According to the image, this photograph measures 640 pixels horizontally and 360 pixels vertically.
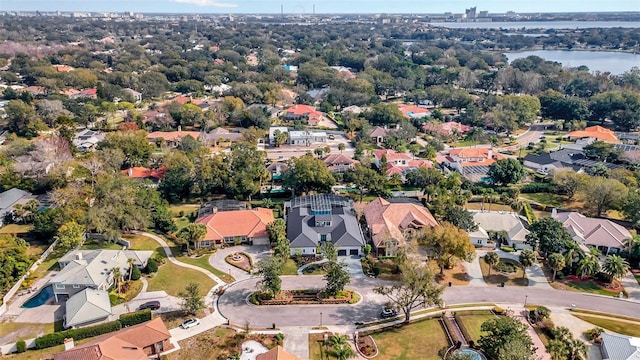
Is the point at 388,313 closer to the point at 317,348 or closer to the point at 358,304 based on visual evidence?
the point at 358,304

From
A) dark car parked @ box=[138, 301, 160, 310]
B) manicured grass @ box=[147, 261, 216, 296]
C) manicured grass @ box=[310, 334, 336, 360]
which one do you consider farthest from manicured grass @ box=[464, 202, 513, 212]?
dark car parked @ box=[138, 301, 160, 310]

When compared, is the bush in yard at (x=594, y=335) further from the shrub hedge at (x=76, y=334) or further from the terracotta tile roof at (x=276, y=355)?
the shrub hedge at (x=76, y=334)

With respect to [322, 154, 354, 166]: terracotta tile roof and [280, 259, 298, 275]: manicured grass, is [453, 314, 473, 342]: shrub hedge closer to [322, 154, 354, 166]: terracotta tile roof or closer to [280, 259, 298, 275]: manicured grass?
[280, 259, 298, 275]: manicured grass

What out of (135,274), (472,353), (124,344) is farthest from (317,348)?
(135,274)

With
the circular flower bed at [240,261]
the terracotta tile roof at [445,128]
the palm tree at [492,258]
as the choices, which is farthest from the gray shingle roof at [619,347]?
the terracotta tile roof at [445,128]

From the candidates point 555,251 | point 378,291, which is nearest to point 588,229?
point 555,251

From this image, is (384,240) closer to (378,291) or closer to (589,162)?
(378,291)
